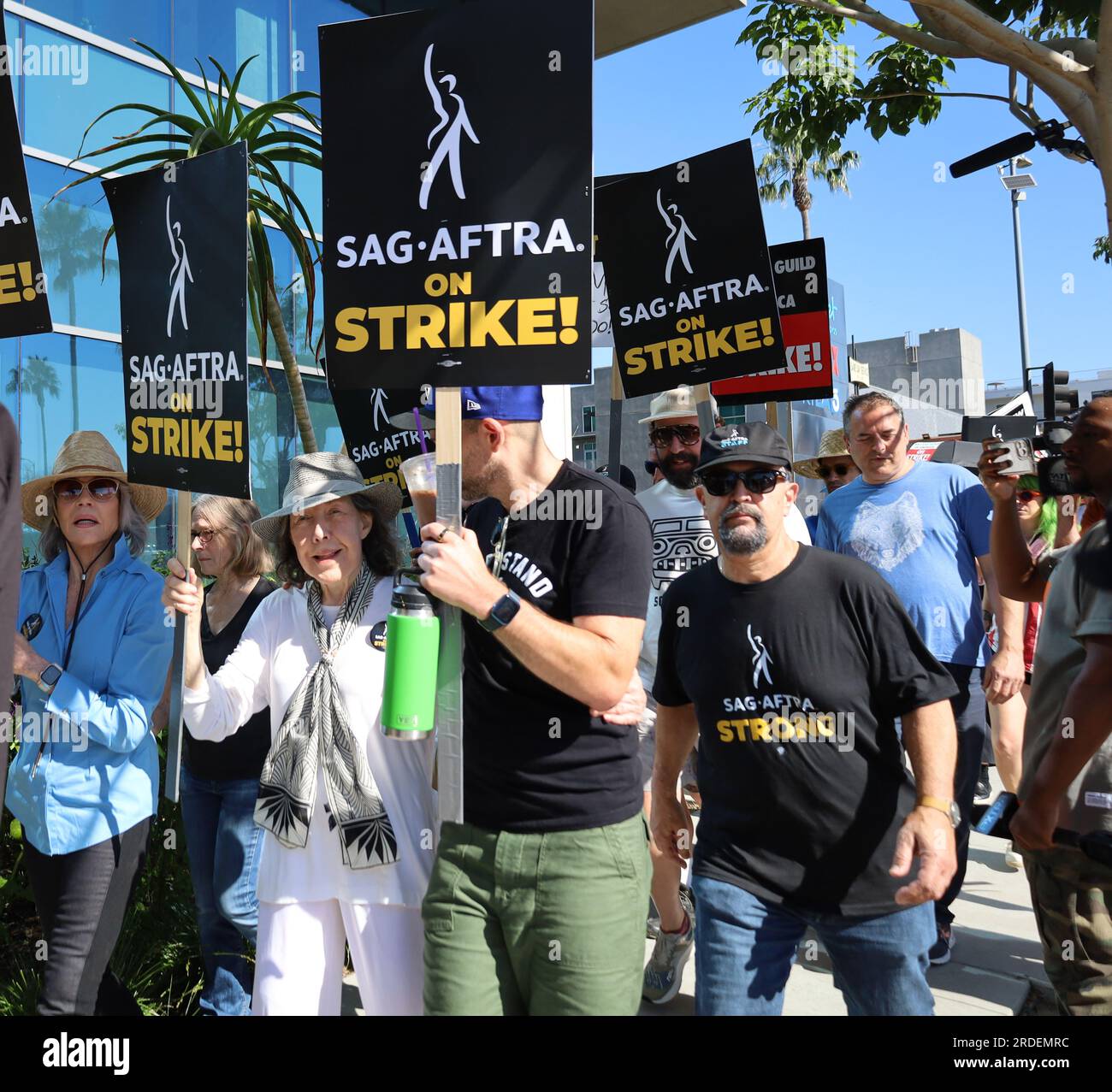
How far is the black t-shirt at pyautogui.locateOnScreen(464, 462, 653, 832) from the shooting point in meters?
2.42

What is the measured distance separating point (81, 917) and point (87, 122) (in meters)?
10.5

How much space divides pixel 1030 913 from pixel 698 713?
3.38 m

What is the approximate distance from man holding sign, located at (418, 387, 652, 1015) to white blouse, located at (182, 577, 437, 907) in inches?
9.9

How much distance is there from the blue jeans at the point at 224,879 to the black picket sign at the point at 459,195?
217 centimetres

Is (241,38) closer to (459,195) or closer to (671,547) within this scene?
(671,547)

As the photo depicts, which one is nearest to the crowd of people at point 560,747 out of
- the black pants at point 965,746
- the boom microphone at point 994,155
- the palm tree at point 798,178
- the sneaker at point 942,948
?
the black pants at point 965,746

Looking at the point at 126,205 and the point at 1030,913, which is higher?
the point at 126,205

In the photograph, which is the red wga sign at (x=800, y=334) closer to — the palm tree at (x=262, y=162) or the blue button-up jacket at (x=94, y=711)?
the palm tree at (x=262, y=162)

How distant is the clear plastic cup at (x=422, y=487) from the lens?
3.06 meters

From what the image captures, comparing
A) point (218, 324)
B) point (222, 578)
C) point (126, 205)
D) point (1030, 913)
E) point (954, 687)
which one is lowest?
point (1030, 913)

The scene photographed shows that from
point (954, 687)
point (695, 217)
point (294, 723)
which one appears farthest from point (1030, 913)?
point (294, 723)

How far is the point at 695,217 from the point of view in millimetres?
4988
